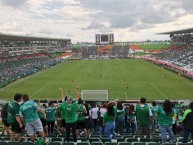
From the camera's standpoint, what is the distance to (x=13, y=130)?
8977 mm

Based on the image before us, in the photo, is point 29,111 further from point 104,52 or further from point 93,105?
point 104,52

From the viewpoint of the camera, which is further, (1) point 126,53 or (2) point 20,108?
(1) point 126,53

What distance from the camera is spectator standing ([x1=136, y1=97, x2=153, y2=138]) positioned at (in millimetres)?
9702

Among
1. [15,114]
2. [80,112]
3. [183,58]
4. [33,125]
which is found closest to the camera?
[33,125]

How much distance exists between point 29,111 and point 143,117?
4.07 m

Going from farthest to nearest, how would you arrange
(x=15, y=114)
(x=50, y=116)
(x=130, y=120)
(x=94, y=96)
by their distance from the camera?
(x=94, y=96) < (x=130, y=120) < (x=50, y=116) < (x=15, y=114)

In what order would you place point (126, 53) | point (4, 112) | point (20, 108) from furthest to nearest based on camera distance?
point (126, 53) < point (4, 112) < point (20, 108)

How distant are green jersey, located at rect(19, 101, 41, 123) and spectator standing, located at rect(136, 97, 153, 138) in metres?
3.70

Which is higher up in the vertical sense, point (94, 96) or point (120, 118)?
point (120, 118)

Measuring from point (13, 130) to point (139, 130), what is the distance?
4507 millimetres

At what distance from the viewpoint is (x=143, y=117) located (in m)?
9.77

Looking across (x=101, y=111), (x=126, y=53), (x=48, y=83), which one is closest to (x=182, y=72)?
(x=48, y=83)

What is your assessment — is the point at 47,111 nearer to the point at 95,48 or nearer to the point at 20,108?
the point at 20,108

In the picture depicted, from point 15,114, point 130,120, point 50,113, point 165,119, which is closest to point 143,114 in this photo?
point 165,119
